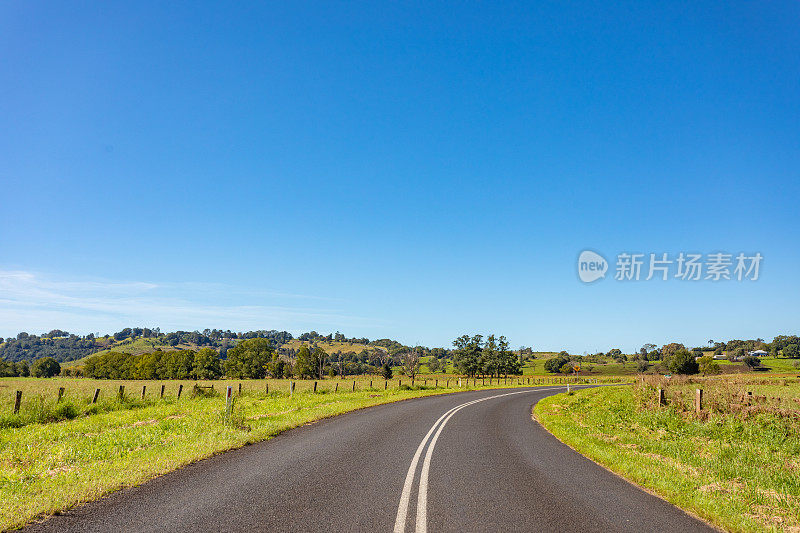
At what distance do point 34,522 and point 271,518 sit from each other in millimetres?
2929

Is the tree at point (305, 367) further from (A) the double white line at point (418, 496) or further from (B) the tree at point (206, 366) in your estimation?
(A) the double white line at point (418, 496)

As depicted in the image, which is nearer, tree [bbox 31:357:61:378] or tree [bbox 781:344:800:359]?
tree [bbox 31:357:61:378]

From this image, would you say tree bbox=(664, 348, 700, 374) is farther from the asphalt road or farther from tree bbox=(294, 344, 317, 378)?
the asphalt road

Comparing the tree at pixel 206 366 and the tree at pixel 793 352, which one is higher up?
the tree at pixel 793 352

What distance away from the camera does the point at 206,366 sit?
9269cm

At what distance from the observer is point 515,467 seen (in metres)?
9.51

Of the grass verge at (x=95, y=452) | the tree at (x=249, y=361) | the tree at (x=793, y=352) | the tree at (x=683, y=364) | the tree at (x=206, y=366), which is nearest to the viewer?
the grass verge at (x=95, y=452)

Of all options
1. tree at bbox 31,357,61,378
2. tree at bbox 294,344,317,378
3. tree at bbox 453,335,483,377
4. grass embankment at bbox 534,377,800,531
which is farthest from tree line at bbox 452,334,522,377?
tree at bbox 31,357,61,378

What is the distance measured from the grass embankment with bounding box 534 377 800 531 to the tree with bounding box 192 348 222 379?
3314 inches

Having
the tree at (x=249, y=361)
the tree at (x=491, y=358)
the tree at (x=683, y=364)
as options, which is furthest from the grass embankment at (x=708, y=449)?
the tree at (x=249, y=361)

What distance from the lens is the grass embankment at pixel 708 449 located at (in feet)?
23.0

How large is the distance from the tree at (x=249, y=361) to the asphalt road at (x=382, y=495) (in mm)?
93934

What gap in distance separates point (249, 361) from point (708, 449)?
98.8m

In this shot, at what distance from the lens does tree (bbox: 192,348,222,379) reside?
91812 millimetres
